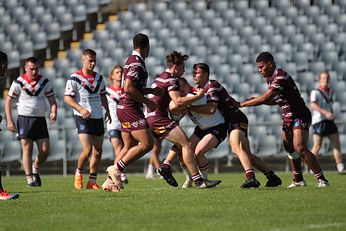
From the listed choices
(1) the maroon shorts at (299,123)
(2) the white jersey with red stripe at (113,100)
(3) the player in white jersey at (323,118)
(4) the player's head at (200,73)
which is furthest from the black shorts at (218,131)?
(3) the player in white jersey at (323,118)

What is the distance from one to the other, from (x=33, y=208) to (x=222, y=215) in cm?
241

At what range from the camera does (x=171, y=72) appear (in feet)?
38.4

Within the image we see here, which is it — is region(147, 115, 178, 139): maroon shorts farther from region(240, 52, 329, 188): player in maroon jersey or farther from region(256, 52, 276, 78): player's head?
region(256, 52, 276, 78): player's head

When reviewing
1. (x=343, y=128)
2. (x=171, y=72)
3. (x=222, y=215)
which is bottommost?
(x=343, y=128)

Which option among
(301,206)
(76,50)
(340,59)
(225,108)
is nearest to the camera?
(301,206)

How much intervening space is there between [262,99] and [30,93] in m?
5.38

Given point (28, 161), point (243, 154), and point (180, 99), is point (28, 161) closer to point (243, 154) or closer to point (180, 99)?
point (180, 99)

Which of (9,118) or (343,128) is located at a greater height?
(9,118)

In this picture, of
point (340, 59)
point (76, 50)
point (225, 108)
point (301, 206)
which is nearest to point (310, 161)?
point (225, 108)

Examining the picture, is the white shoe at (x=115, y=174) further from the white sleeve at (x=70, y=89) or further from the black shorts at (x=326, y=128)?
the black shorts at (x=326, y=128)

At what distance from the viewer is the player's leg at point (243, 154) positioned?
38.1 feet

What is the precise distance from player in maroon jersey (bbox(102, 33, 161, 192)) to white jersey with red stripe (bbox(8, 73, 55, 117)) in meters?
4.09

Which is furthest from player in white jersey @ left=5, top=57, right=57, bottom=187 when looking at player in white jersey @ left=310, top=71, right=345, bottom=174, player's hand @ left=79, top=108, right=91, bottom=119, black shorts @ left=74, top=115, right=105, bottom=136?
player in white jersey @ left=310, top=71, right=345, bottom=174

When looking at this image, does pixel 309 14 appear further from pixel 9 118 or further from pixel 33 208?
pixel 33 208
